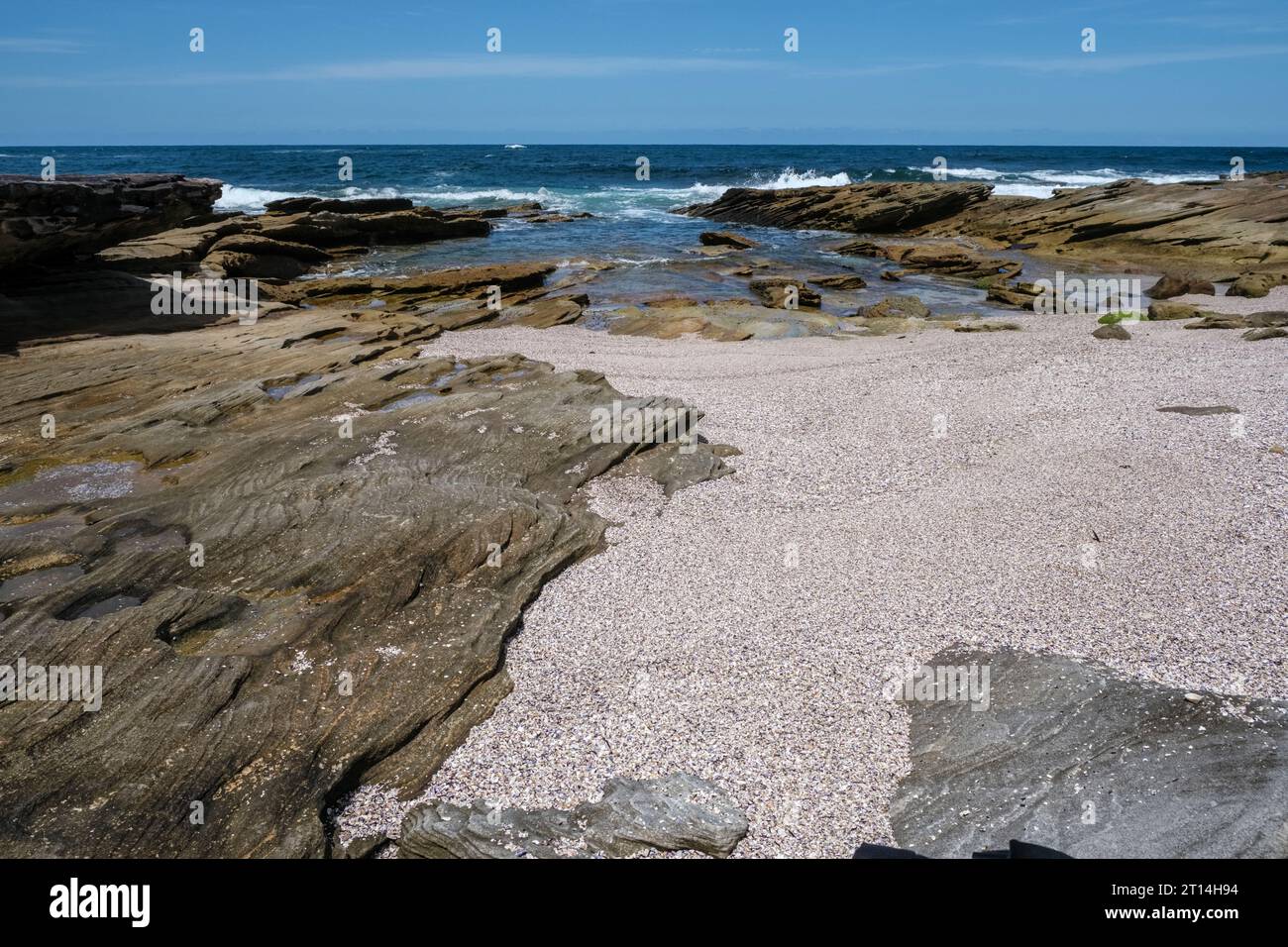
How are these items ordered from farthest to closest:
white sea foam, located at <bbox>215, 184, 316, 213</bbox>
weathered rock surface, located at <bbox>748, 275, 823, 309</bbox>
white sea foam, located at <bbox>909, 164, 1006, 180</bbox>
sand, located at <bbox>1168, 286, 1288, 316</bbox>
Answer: white sea foam, located at <bbox>909, 164, 1006, 180</bbox>, white sea foam, located at <bbox>215, 184, 316, 213</bbox>, weathered rock surface, located at <bbox>748, 275, 823, 309</bbox>, sand, located at <bbox>1168, 286, 1288, 316</bbox>

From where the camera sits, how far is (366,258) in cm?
3716

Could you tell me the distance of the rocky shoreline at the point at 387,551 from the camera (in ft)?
18.2

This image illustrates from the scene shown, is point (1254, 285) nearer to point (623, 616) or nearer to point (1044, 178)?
point (623, 616)

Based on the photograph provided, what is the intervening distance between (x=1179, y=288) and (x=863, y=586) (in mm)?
24348

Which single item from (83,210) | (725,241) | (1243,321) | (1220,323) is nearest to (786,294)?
(1220,323)

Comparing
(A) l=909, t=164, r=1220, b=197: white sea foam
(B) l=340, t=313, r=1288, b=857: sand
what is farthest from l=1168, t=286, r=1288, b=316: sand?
(A) l=909, t=164, r=1220, b=197: white sea foam

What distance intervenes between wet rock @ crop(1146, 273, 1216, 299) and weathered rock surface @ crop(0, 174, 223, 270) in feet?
97.0

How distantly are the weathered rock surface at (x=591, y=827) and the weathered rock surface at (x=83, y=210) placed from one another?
1891 centimetres

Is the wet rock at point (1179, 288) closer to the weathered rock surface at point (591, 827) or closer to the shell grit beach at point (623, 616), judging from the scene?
the shell grit beach at point (623, 616)

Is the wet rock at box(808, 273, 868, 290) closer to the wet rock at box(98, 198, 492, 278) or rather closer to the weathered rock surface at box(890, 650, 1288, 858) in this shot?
the wet rock at box(98, 198, 492, 278)

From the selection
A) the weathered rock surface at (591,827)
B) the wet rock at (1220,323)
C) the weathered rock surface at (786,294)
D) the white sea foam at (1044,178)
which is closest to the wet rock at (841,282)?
the weathered rock surface at (786,294)

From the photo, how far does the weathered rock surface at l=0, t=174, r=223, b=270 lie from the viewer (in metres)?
17.9
